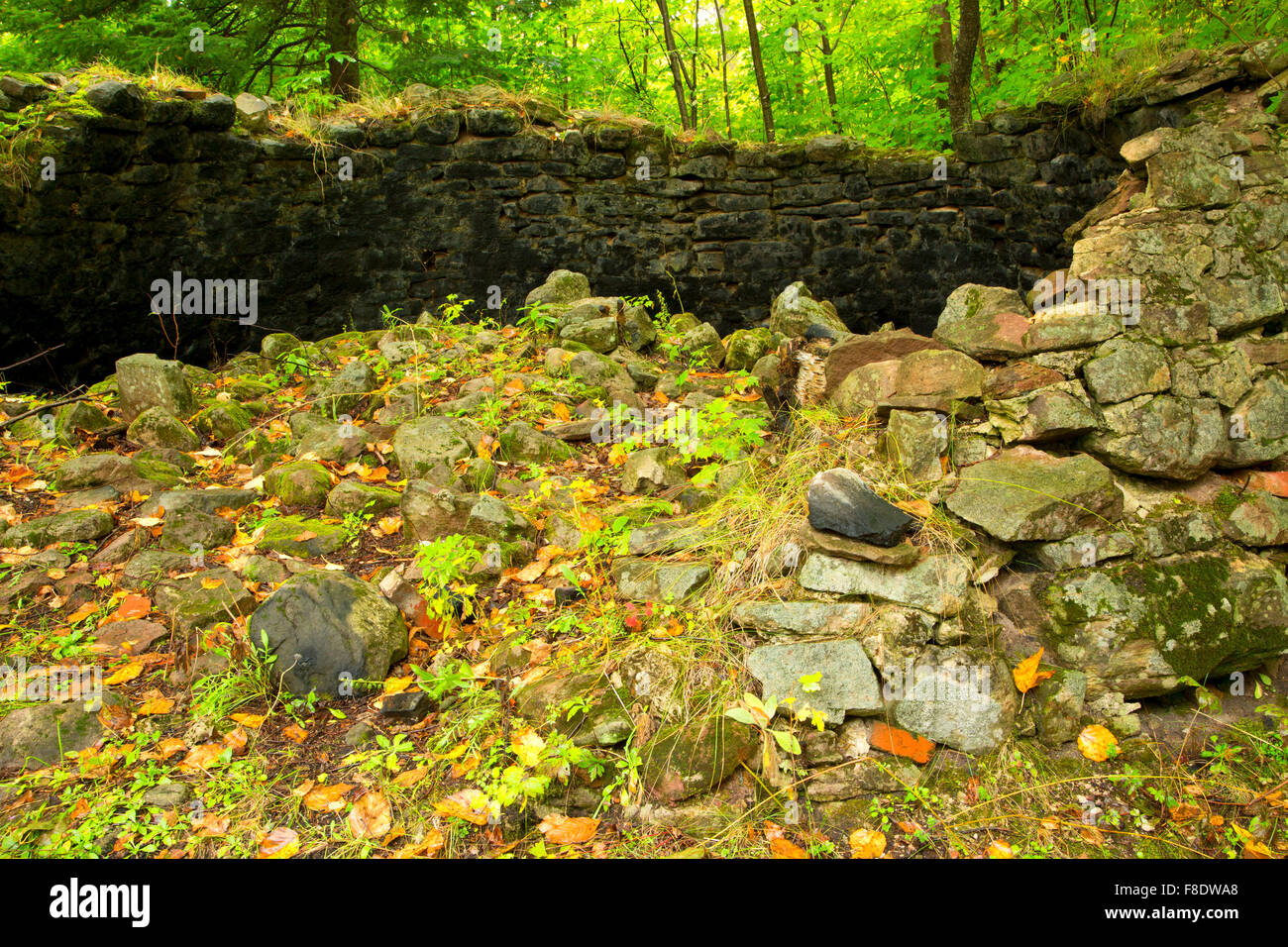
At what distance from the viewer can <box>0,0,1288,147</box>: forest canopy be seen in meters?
7.22

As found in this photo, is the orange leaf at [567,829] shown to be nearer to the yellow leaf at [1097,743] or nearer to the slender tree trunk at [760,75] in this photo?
Result: the yellow leaf at [1097,743]

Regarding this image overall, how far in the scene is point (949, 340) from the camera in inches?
147

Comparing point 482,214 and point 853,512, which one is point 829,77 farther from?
point 853,512

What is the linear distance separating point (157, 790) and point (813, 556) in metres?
2.44

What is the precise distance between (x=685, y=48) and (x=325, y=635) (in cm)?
958

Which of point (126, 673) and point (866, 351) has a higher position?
point (866, 351)

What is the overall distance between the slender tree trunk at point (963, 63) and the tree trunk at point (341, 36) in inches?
242

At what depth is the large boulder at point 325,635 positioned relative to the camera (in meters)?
3.10

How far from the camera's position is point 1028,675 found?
2.92 meters

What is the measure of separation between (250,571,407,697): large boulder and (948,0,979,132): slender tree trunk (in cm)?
684

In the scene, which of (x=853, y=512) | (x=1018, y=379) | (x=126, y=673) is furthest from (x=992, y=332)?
(x=126, y=673)

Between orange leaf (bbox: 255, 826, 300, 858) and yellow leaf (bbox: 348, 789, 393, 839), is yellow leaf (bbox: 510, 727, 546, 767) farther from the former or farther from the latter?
orange leaf (bbox: 255, 826, 300, 858)

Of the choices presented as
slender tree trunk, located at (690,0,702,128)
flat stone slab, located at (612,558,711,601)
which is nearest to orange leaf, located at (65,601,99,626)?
flat stone slab, located at (612,558,711,601)

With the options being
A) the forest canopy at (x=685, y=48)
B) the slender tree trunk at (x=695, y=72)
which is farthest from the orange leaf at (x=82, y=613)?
the slender tree trunk at (x=695, y=72)
